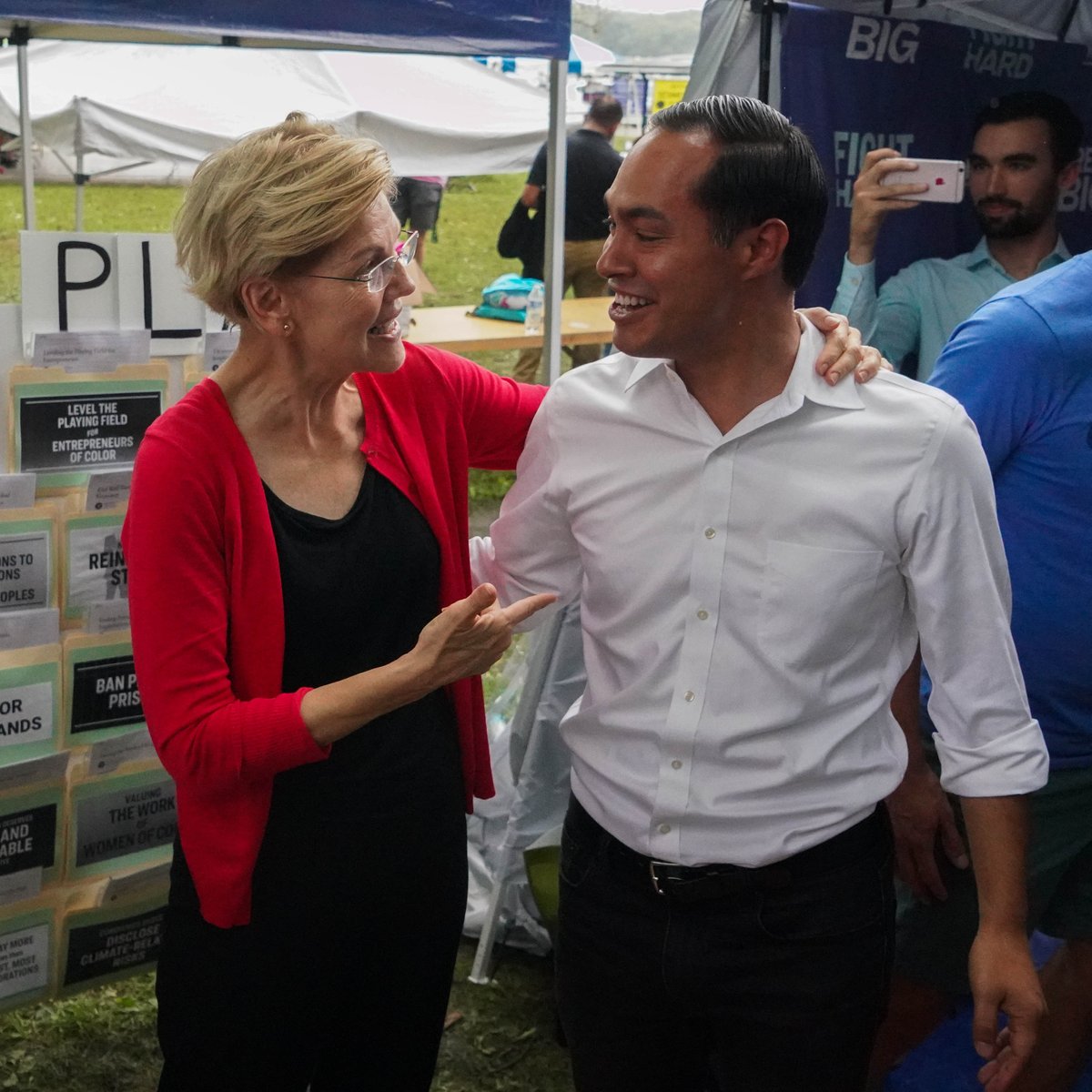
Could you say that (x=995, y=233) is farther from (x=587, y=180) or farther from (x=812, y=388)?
(x=587, y=180)

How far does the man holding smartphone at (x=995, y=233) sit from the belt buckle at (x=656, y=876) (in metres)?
1.82

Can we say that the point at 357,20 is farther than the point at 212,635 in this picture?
Yes

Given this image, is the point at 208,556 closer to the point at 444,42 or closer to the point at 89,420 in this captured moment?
the point at 89,420

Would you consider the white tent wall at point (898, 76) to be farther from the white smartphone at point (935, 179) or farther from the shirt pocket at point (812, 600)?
the shirt pocket at point (812, 600)

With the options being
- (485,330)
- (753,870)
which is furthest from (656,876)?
(485,330)

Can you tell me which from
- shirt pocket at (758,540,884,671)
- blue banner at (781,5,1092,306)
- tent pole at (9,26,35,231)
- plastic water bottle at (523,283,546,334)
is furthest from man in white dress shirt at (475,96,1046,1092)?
plastic water bottle at (523,283,546,334)

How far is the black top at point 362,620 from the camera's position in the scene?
177cm

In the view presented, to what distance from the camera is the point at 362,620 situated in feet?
5.95

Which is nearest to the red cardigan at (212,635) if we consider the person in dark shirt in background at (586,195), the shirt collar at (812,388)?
the shirt collar at (812,388)

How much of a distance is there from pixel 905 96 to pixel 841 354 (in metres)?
1.97

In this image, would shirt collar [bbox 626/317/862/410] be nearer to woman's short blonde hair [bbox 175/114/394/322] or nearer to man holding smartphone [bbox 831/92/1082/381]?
woman's short blonde hair [bbox 175/114/394/322]

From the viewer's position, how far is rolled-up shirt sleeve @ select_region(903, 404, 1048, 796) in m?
1.54

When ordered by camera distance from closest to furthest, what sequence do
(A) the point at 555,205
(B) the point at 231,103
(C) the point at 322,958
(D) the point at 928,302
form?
(C) the point at 322,958 < (A) the point at 555,205 < (D) the point at 928,302 < (B) the point at 231,103

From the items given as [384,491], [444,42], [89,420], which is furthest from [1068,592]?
[89,420]
